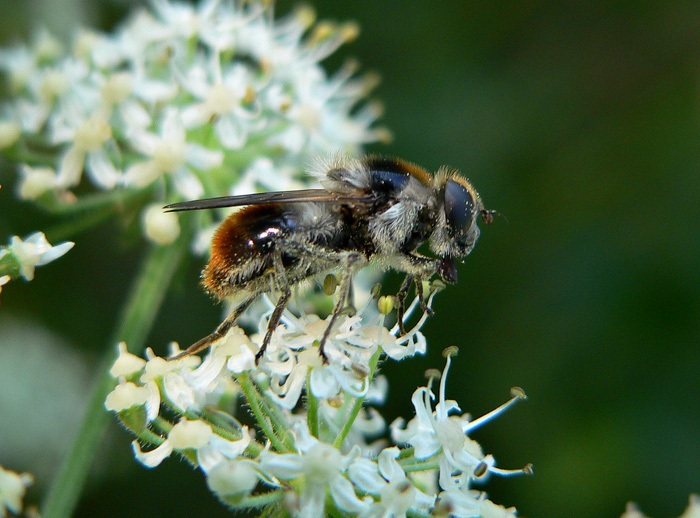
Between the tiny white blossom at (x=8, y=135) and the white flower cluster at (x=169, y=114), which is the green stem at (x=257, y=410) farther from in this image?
the tiny white blossom at (x=8, y=135)

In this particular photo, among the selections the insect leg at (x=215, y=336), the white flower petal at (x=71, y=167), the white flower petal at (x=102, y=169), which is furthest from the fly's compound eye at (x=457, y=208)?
the white flower petal at (x=71, y=167)

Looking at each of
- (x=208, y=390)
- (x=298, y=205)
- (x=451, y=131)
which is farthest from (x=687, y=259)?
(x=208, y=390)

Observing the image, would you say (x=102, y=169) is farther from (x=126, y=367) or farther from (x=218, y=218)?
(x=126, y=367)

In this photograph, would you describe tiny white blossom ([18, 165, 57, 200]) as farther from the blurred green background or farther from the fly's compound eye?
the fly's compound eye

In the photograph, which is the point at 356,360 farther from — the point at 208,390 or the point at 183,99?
the point at 183,99

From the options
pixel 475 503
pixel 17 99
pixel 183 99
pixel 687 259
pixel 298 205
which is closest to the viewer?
pixel 475 503

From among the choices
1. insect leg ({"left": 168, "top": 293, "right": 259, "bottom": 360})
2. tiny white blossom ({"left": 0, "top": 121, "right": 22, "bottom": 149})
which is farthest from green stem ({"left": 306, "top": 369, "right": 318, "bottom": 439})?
tiny white blossom ({"left": 0, "top": 121, "right": 22, "bottom": 149})
